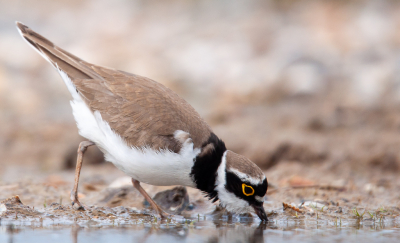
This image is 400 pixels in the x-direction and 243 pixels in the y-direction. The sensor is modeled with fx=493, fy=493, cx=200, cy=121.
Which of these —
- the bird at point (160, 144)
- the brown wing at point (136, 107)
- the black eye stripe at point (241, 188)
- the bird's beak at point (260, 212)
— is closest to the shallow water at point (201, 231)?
the bird's beak at point (260, 212)

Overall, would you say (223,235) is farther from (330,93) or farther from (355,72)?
(355,72)

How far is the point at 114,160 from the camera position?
6062 mm

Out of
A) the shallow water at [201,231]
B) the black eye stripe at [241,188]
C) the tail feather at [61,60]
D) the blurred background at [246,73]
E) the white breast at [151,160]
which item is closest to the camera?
the shallow water at [201,231]

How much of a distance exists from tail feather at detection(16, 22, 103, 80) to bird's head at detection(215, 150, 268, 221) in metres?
2.12

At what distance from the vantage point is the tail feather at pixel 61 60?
672 cm

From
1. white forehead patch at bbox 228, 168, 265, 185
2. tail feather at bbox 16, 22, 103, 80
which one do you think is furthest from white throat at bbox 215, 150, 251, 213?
tail feather at bbox 16, 22, 103, 80

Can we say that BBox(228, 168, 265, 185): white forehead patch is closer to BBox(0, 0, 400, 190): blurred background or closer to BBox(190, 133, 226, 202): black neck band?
BBox(190, 133, 226, 202): black neck band

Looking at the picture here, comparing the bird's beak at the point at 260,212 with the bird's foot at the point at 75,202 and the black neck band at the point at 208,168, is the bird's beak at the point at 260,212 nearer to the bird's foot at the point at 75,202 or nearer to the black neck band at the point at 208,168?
the black neck band at the point at 208,168

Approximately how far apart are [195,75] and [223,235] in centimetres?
1106

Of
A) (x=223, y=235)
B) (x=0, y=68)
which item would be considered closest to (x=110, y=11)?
(x=0, y=68)

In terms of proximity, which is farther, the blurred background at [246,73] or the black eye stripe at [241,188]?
the blurred background at [246,73]

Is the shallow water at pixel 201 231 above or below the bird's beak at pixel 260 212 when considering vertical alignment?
below

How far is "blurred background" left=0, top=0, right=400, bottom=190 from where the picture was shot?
9953mm

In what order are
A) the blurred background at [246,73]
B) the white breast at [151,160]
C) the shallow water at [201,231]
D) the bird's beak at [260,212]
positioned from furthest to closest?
the blurred background at [246,73] < the bird's beak at [260,212] < the white breast at [151,160] < the shallow water at [201,231]
